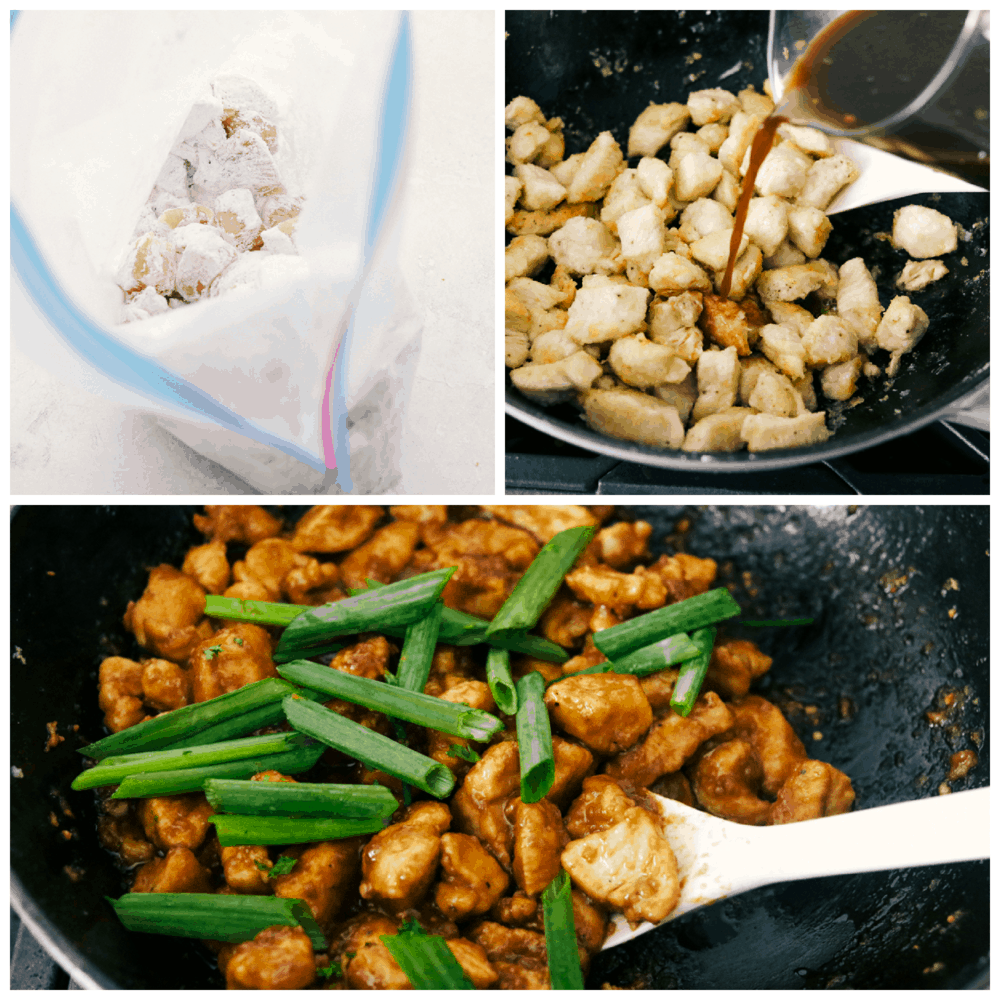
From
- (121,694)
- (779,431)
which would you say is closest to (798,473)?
(779,431)

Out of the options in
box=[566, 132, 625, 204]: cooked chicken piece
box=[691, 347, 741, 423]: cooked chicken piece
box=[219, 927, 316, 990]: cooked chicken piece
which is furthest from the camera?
box=[566, 132, 625, 204]: cooked chicken piece

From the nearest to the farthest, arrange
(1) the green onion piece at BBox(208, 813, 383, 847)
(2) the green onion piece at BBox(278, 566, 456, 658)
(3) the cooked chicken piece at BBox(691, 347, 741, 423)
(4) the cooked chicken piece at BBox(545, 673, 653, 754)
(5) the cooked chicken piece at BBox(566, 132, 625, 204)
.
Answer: (1) the green onion piece at BBox(208, 813, 383, 847), (4) the cooked chicken piece at BBox(545, 673, 653, 754), (2) the green onion piece at BBox(278, 566, 456, 658), (3) the cooked chicken piece at BBox(691, 347, 741, 423), (5) the cooked chicken piece at BBox(566, 132, 625, 204)

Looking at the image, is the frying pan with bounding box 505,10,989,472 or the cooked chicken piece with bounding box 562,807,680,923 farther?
the frying pan with bounding box 505,10,989,472

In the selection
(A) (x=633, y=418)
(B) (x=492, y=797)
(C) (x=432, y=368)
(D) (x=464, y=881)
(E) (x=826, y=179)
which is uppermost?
(E) (x=826, y=179)

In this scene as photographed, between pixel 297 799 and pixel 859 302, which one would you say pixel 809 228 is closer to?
pixel 859 302

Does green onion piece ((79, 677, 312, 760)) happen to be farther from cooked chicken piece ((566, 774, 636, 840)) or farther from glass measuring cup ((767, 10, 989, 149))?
glass measuring cup ((767, 10, 989, 149))

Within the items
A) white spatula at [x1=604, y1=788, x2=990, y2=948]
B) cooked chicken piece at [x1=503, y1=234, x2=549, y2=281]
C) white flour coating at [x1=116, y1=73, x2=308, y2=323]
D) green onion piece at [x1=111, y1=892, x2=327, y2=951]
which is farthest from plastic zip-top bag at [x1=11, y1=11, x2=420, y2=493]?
white spatula at [x1=604, y1=788, x2=990, y2=948]
